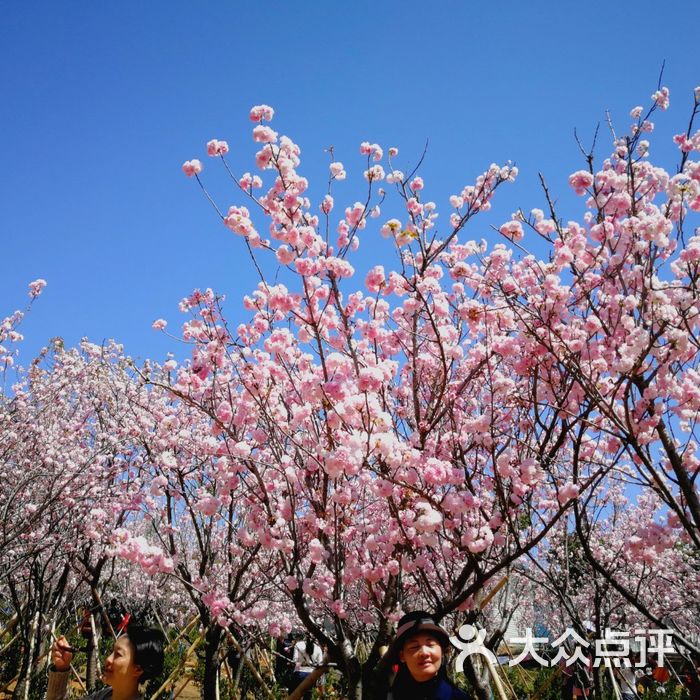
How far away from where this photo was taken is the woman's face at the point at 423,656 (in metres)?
3.17

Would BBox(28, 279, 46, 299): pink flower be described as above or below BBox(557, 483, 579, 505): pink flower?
above

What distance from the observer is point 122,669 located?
313cm

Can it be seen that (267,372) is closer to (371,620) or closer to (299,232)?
(299,232)

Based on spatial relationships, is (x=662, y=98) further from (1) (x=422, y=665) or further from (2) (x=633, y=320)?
(1) (x=422, y=665)

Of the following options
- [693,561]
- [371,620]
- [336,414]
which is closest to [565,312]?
[336,414]

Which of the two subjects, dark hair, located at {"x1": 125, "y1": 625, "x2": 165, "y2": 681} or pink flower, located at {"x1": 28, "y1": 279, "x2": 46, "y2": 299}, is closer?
dark hair, located at {"x1": 125, "y1": 625, "x2": 165, "y2": 681}

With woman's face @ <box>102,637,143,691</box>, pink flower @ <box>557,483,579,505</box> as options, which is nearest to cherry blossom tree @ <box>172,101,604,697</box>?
pink flower @ <box>557,483,579,505</box>

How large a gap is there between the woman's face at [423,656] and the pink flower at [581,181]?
3.68 meters

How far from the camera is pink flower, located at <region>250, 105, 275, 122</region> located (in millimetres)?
4699

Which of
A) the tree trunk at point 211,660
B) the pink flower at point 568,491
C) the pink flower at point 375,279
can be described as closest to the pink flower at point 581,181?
the pink flower at point 375,279

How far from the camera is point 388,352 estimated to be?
5.98 m

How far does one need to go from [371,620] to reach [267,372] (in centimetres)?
292

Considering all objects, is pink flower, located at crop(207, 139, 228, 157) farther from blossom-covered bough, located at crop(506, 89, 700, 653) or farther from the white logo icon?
the white logo icon

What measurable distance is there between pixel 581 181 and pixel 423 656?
12.6 feet
